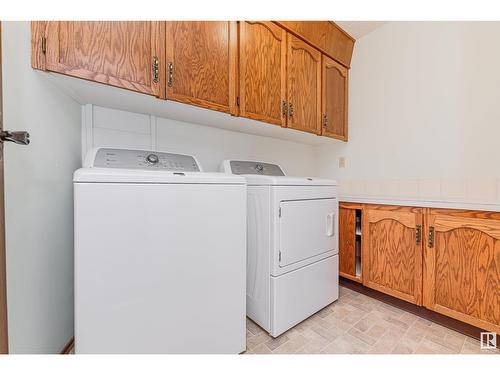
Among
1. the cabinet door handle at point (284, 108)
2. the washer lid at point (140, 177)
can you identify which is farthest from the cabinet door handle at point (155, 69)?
the cabinet door handle at point (284, 108)

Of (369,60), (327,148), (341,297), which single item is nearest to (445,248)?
(341,297)

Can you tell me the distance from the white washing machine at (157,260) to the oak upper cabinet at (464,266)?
1286 millimetres

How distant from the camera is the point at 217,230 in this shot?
41.5 inches

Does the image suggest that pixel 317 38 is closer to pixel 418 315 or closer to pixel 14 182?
pixel 14 182

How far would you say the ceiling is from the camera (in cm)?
193

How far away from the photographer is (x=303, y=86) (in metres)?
1.78

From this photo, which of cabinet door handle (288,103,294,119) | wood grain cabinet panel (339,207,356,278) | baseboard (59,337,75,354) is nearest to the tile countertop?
wood grain cabinet panel (339,207,356,278)

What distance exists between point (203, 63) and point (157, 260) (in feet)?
3.58

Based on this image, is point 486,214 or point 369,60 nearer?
Answer: point 486,214

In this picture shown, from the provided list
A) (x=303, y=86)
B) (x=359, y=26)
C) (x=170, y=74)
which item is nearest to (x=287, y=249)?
(x=170, y=74)

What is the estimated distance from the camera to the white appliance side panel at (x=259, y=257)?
4.35 ft
